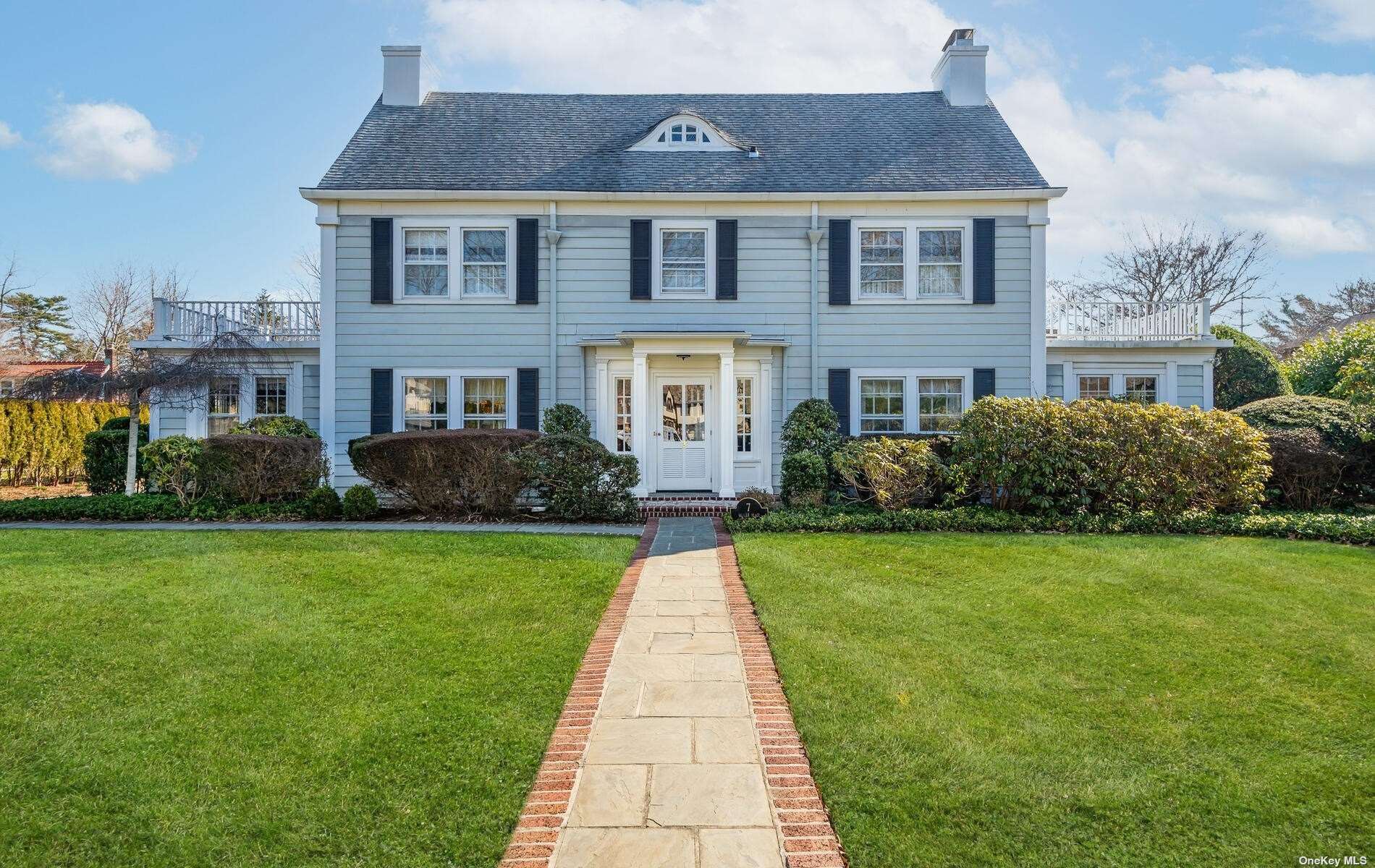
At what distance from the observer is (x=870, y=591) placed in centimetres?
590

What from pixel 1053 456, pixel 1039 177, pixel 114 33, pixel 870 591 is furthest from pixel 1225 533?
pixel 114 33

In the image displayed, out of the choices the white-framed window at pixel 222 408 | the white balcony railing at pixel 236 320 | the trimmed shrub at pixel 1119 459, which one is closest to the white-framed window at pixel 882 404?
the trimmed shrub at pixel 1119 459

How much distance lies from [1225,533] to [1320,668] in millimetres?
5091

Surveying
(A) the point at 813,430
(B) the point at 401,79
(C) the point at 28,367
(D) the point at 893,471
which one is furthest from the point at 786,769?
(C) the point at 28,367

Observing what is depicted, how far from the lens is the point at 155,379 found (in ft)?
35.2

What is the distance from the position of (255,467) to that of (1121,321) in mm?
14712

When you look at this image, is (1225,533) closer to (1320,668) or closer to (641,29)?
(1320,668)

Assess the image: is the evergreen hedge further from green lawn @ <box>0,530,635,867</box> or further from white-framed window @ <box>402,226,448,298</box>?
green lawn @ <box>0,530,635,867</box>

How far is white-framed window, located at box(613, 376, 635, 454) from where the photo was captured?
12.3 m

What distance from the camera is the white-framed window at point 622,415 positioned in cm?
1226

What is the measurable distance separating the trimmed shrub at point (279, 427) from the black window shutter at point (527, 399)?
3.19 metres

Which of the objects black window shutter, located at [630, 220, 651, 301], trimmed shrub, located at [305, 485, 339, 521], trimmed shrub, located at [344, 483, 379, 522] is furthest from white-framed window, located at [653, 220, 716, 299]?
trimmed shrub, located at [305, 485, 339, 521]

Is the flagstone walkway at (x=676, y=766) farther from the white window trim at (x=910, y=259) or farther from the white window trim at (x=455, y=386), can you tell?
the white window trim at (x=910, y=259)

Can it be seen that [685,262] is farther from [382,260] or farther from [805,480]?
[382,260]
